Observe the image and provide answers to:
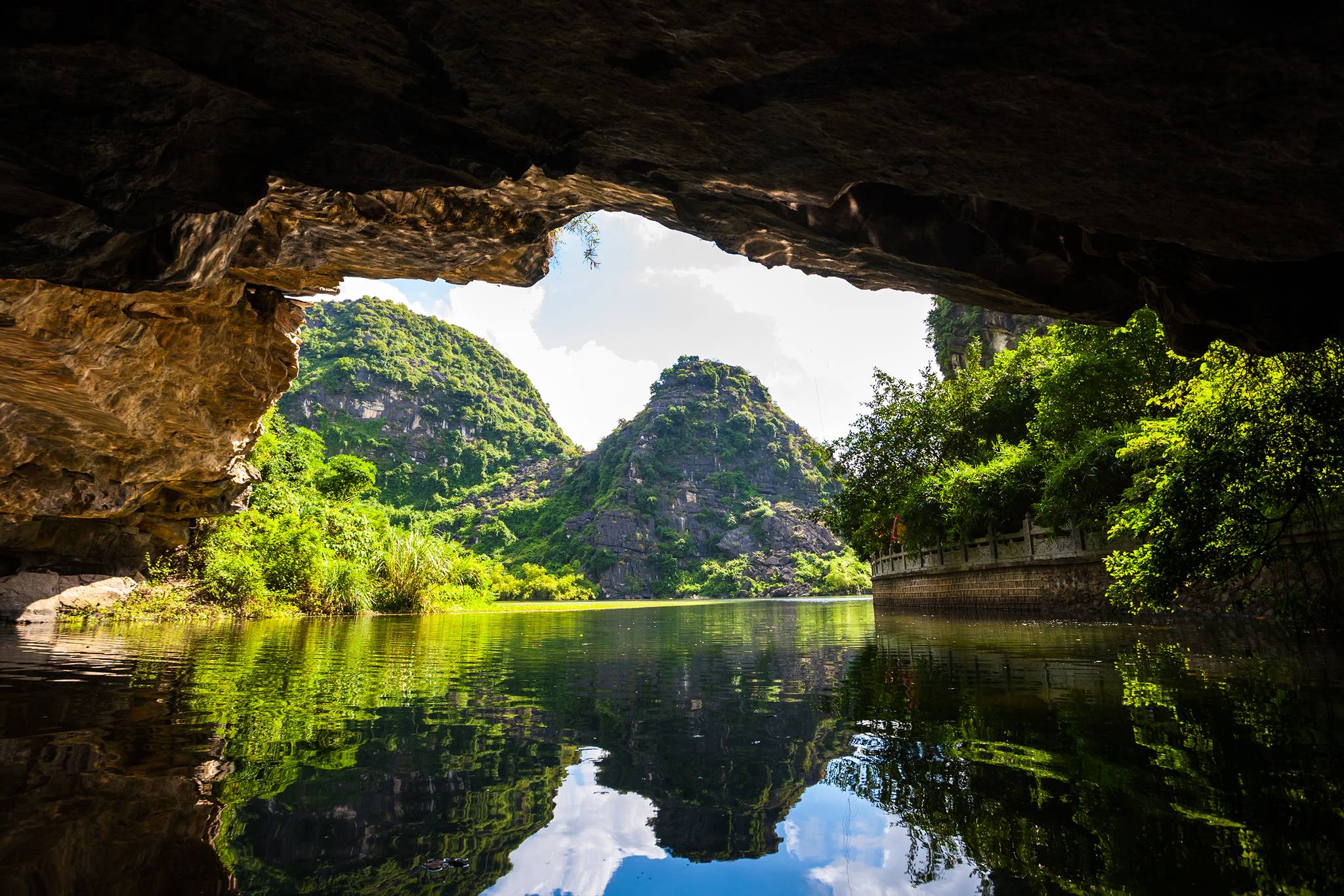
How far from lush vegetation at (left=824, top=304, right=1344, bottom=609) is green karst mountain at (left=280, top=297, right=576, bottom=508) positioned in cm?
8220

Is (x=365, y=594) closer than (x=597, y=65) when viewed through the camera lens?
No

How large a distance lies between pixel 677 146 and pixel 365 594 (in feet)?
81.9

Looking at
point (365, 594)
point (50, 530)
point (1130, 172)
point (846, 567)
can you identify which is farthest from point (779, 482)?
point (1130, 172)

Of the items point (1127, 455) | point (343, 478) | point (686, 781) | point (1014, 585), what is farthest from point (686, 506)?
point (686, 781)

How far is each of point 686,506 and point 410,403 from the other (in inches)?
1845

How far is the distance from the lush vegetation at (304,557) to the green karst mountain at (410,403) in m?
65.6

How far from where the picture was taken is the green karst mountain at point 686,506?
299ft

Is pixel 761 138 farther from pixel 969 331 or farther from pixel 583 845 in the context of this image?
pixel 969 331

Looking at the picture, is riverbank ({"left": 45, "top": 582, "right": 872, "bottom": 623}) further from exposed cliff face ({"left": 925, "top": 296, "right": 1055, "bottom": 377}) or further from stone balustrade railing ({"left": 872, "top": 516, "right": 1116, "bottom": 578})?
exposed cliff face ({"left": 925, "top": 296, "right": 1055, "bottom": 377})

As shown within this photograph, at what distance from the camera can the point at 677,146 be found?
4727 millimetres

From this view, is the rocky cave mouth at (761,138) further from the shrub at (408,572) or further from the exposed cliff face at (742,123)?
the shrub at (408,572)

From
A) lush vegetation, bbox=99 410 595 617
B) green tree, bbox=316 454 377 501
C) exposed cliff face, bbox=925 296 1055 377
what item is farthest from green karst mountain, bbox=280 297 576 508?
exposed cliff face, bbox=925 296 1055 377

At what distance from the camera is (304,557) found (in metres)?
23.6

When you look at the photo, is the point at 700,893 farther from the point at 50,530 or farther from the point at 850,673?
the point at 50,530
